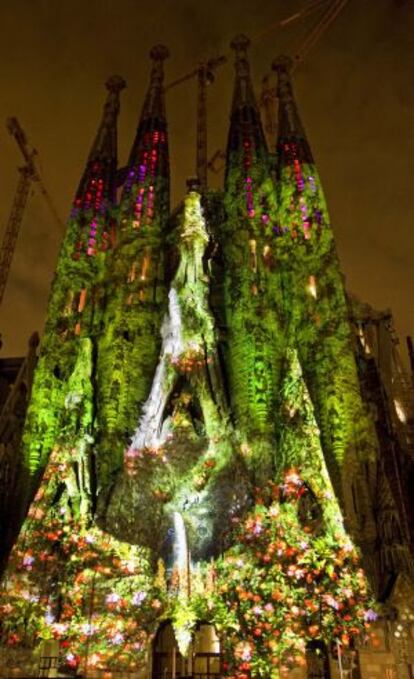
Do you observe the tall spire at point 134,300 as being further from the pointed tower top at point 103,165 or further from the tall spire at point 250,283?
the tall spire at point 250,283

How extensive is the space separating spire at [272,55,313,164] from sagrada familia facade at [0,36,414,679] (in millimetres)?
256

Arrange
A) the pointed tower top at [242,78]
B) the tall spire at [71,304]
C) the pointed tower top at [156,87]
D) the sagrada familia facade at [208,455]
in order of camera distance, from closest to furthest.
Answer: the sagrada familia facade at [208,455]
the tall spire at [71,304]
the pointed tower top at [242,78]
the pointed tower top at [156,87]

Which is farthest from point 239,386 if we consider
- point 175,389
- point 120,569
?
point 120,569

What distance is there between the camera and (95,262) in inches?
1550

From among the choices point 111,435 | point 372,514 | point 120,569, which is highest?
point 111,435

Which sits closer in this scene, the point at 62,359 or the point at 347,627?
the point at 347,627

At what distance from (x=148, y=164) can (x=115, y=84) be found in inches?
515

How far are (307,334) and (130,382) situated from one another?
1096 cm

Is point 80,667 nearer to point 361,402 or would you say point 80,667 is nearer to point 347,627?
point 347,627

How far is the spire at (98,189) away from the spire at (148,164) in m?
1.67

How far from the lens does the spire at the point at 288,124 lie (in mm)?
42731

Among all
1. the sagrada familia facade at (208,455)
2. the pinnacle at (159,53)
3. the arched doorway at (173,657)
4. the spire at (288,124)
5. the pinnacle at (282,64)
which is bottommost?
the arched doorway at (173,657)

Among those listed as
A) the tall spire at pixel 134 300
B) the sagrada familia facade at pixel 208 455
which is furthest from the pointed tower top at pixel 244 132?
the tall spire at pixel 134 300

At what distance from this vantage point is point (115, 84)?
51562mm
